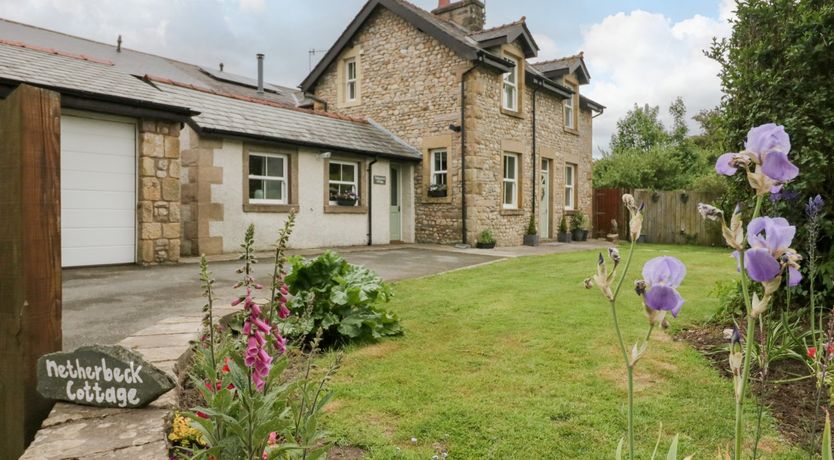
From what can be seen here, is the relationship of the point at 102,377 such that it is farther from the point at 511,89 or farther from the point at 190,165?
the point at 511,89

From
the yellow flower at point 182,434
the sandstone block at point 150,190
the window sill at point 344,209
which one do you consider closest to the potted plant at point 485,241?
the window sill at point 344,209

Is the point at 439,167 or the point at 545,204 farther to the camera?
the point at 545,204

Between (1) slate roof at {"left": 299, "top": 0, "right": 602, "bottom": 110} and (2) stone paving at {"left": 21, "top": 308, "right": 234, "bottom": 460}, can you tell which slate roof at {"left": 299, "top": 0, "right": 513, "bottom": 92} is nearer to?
(1) slate roof at {"left": 299, "top": 0, "right": 602, "bottom": 110}

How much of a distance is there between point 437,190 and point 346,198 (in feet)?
9.18

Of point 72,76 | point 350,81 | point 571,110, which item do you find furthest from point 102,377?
point 571,110

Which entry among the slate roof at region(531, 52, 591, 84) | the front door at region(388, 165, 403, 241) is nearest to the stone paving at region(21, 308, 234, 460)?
the front door at region(388, 165, 403, 241)

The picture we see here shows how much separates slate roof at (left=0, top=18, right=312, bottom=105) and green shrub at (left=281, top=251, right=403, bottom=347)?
1122 centimetres

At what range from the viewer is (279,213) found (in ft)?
40.6

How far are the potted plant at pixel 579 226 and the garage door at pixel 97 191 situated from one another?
48.8ft

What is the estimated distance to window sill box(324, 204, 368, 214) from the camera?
528 inches

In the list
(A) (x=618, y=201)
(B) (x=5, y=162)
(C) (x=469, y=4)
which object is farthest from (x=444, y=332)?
(A) (x=618, y=201)

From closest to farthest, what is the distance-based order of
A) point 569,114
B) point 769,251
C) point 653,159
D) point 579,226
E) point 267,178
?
point 769,251
point 267,178
point 579,226
point 569,114
point 653,159

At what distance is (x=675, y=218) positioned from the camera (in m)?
18.7

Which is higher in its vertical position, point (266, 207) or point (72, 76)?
point (72, 76)
